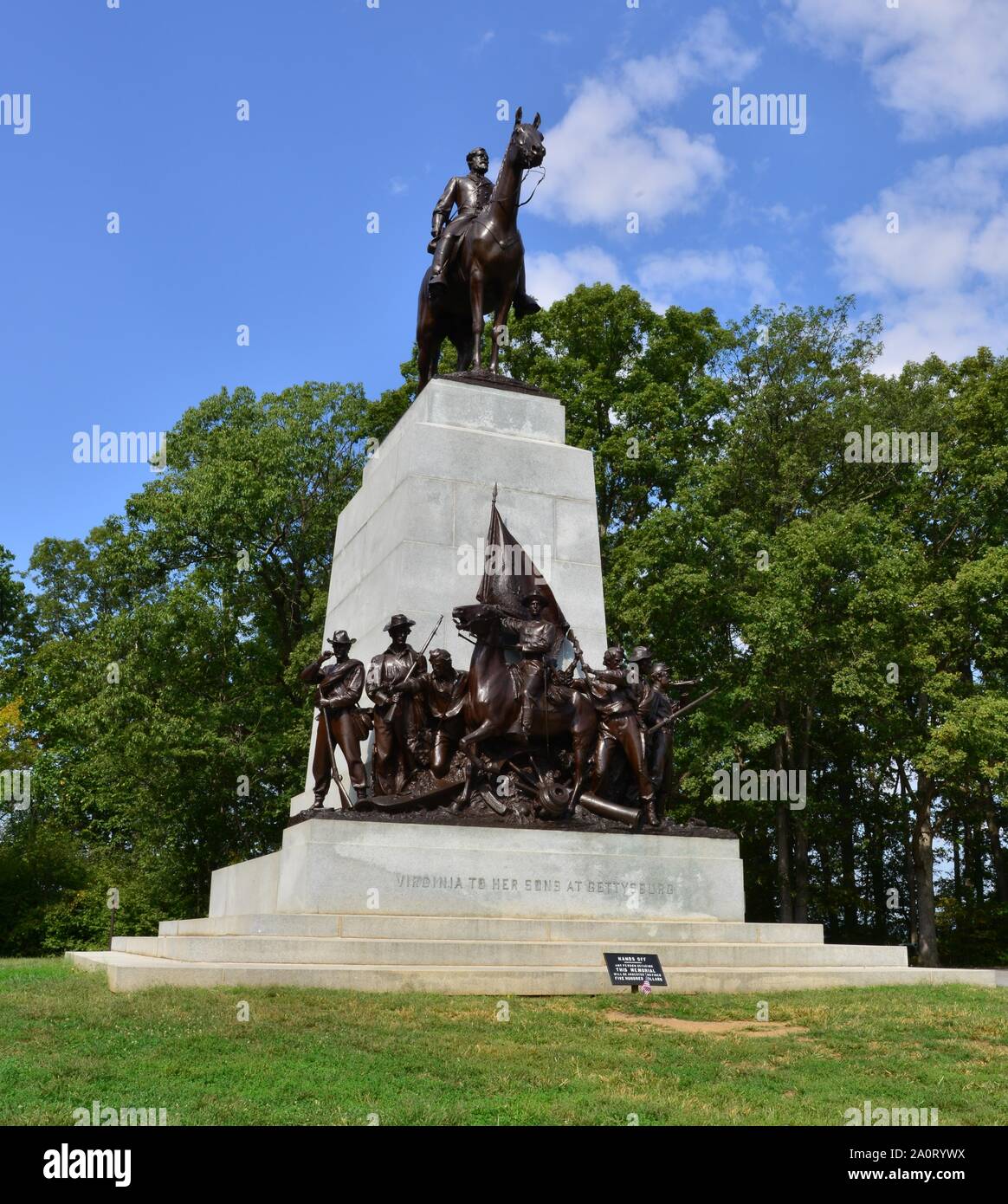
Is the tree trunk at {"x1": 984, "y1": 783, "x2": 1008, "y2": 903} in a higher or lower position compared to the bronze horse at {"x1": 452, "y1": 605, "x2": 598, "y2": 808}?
lower

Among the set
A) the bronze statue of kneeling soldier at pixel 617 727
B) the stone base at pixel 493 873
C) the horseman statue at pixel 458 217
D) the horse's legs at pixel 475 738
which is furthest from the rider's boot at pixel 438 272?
the stone base at pixel 493 873

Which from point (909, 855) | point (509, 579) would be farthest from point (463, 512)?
point (909, 855)

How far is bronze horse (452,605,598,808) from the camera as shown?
14016 mm

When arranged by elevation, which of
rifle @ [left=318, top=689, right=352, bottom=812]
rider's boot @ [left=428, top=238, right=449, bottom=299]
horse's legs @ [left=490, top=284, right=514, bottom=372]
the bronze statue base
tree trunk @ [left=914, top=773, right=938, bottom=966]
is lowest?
tree trunk @ [left=914, top=773, right=938, bottom=966]

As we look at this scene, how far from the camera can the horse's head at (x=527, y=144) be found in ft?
55.7

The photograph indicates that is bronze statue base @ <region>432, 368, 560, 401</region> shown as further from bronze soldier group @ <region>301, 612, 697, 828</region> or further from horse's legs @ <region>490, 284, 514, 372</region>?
bronze soldier group @ <region>301, 612, 697, 828</region>

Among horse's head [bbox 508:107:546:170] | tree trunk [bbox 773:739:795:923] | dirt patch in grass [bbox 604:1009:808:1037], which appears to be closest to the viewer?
dirt patch in grass [bbox 604:1009:808:1037]

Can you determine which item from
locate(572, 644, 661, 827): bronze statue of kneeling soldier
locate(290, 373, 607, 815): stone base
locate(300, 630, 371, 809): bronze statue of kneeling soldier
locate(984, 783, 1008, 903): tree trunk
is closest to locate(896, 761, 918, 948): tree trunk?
locate(984, 783, 1008, 903): tree trunk

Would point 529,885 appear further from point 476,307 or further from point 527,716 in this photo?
point 476,307

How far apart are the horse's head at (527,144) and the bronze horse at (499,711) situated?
271 inches

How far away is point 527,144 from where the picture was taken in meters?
17.0

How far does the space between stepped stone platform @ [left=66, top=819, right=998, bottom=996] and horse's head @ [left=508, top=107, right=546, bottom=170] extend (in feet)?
31.0

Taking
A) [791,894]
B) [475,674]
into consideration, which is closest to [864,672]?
[791,894]

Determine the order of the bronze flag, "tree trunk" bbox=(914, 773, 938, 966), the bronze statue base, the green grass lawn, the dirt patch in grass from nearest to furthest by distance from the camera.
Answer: the green grass lawn → the dirt patch in grass → the bronze flag → the bronze statue base → "tree trunk" bbox=(914, 773, 938, 966)
